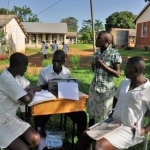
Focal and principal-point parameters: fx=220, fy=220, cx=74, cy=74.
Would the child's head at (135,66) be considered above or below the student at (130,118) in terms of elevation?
above

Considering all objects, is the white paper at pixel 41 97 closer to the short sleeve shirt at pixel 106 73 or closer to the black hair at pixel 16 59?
the black hair at pixel 16 59

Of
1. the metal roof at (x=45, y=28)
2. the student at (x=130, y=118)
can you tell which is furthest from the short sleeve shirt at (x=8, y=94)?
the metal roof at (x=45, y=28)

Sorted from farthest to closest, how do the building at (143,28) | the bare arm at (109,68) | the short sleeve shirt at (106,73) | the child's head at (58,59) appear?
the building at (143,28)
the child's head at (58,59)
the short sleeve shirt at (106,73)
the bare arm at (109,68)

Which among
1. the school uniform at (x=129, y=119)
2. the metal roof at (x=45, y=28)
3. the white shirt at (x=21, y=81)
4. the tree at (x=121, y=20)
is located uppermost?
the tree at (x=121, y=20)

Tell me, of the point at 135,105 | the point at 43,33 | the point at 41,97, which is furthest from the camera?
the point at 43,33

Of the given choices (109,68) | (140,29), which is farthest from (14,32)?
(109,68)

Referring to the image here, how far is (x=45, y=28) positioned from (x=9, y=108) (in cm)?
3450

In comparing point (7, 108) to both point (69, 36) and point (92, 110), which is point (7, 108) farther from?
point (69, 36)

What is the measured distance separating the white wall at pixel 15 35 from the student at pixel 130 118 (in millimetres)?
18397

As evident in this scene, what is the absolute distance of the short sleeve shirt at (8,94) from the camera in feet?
7.06

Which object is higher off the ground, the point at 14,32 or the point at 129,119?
the point at 14,32

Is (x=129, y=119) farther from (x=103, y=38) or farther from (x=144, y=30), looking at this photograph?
(x=144, y=30)

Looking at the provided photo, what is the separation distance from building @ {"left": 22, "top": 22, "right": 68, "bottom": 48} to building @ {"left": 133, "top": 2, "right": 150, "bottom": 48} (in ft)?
42.3

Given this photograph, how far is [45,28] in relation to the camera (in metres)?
35.6
